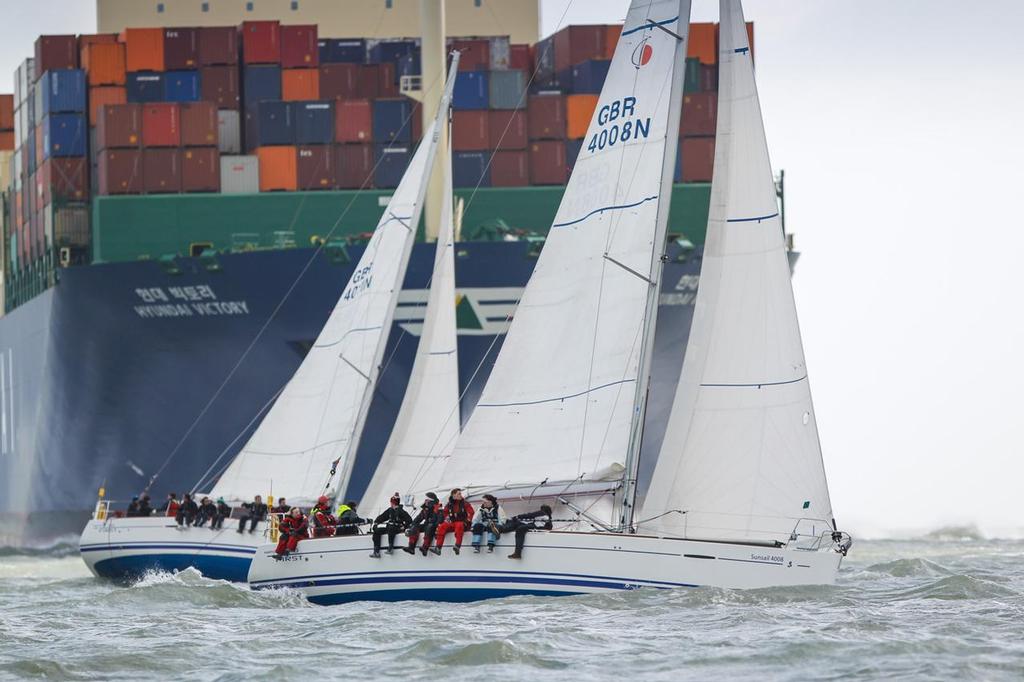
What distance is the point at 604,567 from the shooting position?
69.5 ft

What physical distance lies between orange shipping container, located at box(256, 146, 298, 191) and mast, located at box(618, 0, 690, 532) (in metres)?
22.2

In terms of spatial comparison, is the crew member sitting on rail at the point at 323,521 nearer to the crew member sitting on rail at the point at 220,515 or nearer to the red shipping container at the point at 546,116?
the crew member sitting on rail at the point at 220,515

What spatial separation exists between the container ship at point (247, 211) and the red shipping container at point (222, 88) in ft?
0.16

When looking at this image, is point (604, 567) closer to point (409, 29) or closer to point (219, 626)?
point (219, 626)

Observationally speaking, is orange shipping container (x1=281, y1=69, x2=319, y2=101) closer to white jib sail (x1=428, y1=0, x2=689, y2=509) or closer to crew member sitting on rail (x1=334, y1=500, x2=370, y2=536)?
white jib sail (x1=428, y1=0, x2=689, y2=509)

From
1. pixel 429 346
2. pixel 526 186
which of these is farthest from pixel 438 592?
pixel 526 186

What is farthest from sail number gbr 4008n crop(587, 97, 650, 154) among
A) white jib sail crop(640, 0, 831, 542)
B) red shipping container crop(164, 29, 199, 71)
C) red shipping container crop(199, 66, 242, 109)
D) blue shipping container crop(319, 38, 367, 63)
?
blue shipping container crop(319, 38, 367, 63)

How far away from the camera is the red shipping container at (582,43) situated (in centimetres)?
4572

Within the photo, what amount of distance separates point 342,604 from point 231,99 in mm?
24294

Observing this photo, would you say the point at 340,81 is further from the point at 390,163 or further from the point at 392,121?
the point at 390,163

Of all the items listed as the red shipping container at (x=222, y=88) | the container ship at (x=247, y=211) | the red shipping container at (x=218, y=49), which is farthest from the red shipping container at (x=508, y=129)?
the red shipping container at (x=218, y=49)

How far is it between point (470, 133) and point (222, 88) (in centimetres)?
629

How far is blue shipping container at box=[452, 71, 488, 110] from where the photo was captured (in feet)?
146

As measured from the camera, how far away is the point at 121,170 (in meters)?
44.0
